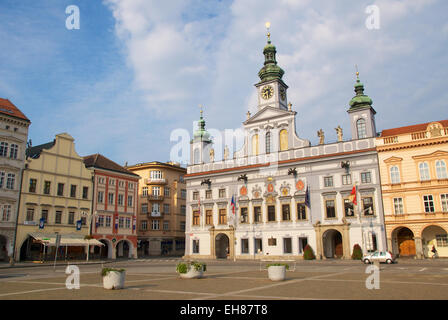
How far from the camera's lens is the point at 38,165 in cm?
4872

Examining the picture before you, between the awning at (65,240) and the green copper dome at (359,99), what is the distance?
39.6 m

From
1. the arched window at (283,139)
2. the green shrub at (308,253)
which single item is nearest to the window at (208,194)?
the arched window at (283,139)

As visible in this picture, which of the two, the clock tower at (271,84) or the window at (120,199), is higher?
the clock tower at (271,84)

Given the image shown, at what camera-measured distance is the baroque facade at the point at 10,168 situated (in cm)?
4394

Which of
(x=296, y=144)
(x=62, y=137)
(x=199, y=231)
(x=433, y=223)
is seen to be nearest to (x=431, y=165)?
(x=433, y=223)

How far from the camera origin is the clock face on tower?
55938mm

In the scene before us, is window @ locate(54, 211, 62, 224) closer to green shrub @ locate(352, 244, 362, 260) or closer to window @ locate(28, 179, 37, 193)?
window @ locate(28, 179, 37, 193)

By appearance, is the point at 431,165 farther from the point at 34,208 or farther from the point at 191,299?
the point at 34,208

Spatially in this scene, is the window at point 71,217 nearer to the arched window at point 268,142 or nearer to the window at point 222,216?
the window at point 222,216

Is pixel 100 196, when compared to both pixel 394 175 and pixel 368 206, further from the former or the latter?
pixel 394 175

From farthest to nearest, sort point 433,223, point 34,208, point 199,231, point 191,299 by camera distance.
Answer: point 199,231
point 34,208
point 433,223
point 191,299
